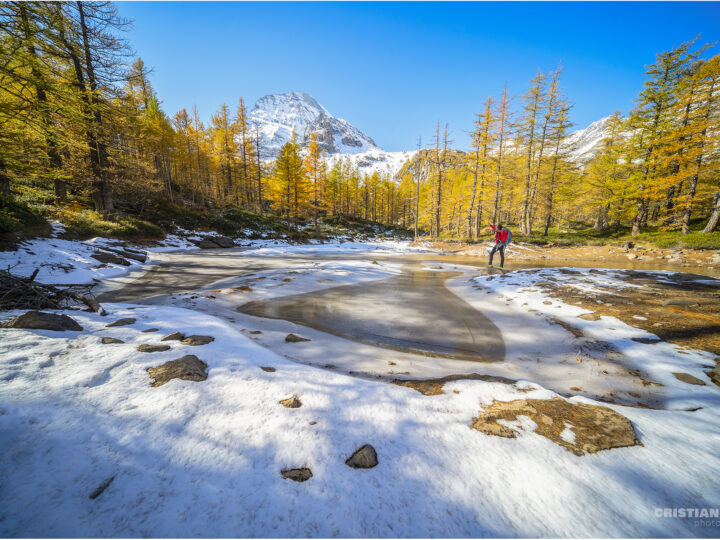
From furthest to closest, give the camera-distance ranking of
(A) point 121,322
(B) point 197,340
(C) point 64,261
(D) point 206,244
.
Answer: (D) point 206,244, (C) point 64,261, (A) point 121,322, (B) point 197,340

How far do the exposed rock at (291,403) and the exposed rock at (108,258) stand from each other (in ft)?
35.7

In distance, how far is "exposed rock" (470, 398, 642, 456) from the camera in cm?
179

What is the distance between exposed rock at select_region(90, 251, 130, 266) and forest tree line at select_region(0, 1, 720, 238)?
2216 millimetres

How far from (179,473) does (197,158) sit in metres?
40.0

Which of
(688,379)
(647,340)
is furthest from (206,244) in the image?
(688,379)

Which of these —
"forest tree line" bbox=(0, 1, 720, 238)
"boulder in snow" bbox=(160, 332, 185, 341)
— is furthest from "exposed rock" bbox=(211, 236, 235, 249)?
"boulder in snow" bbox=(160, 332, 185, 341)

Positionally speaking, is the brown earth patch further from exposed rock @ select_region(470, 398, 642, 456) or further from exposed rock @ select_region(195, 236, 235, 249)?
exposed rock @ select_region(195, 236, 235, 249)

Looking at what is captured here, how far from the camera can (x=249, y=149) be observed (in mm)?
34625

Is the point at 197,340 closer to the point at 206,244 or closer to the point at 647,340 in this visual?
the point at 647,340

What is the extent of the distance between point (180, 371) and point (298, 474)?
1.63m

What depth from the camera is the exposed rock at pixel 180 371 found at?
2219 mm

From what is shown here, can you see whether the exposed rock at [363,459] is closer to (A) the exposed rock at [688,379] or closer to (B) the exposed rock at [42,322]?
(B) the exposed rock at [42,322]

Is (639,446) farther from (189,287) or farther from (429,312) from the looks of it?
(189,287)

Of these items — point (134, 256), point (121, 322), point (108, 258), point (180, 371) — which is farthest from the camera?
point (134, 256)
